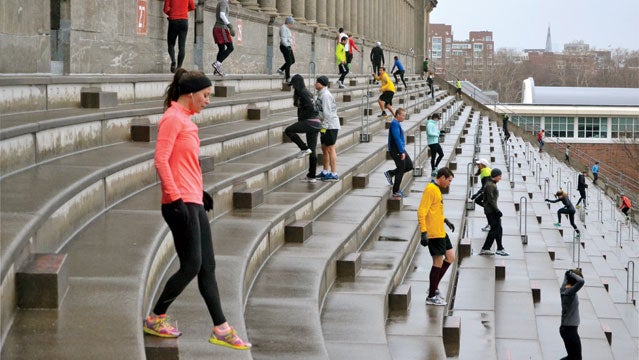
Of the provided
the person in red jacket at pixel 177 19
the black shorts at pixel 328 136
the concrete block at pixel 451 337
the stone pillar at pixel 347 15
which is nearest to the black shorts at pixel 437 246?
the concrete block at pixel 451 337

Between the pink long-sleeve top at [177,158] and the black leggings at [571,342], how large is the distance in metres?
8.44

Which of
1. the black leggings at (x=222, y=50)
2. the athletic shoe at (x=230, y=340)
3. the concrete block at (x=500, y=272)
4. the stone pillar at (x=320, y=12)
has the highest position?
the stone pillar at (x=320, y=12)

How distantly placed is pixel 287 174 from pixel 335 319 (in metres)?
5.82

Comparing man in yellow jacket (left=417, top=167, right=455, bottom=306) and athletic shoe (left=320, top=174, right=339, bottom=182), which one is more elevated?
athletic shoe (left=320, top=174, right=339, bottom=182)

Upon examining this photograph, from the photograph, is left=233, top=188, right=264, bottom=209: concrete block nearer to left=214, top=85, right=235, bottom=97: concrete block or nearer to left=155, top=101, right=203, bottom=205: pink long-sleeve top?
left=155, top=101, right=203, bottom=205: pink long-sleeve top

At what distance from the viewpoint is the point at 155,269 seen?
816cm

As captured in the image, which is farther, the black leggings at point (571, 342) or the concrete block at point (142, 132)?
the black leggings at point (571, 342)

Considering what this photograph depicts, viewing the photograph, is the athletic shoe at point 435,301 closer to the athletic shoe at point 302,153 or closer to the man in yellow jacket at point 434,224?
the man in yellow jacket at point 434,224

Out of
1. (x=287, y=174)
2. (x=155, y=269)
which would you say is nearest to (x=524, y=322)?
(x=287, y=174)

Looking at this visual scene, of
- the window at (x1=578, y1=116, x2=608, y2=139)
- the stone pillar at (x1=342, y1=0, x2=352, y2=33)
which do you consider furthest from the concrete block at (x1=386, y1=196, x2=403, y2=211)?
the window at (x1=578, y1=116, x2=608, y2=139)

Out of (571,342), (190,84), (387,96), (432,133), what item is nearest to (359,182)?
(571,342)

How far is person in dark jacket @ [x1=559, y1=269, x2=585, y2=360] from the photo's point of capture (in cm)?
1399

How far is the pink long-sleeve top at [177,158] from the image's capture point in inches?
261

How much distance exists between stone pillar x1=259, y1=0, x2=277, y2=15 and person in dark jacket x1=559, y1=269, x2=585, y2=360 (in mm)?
17340
